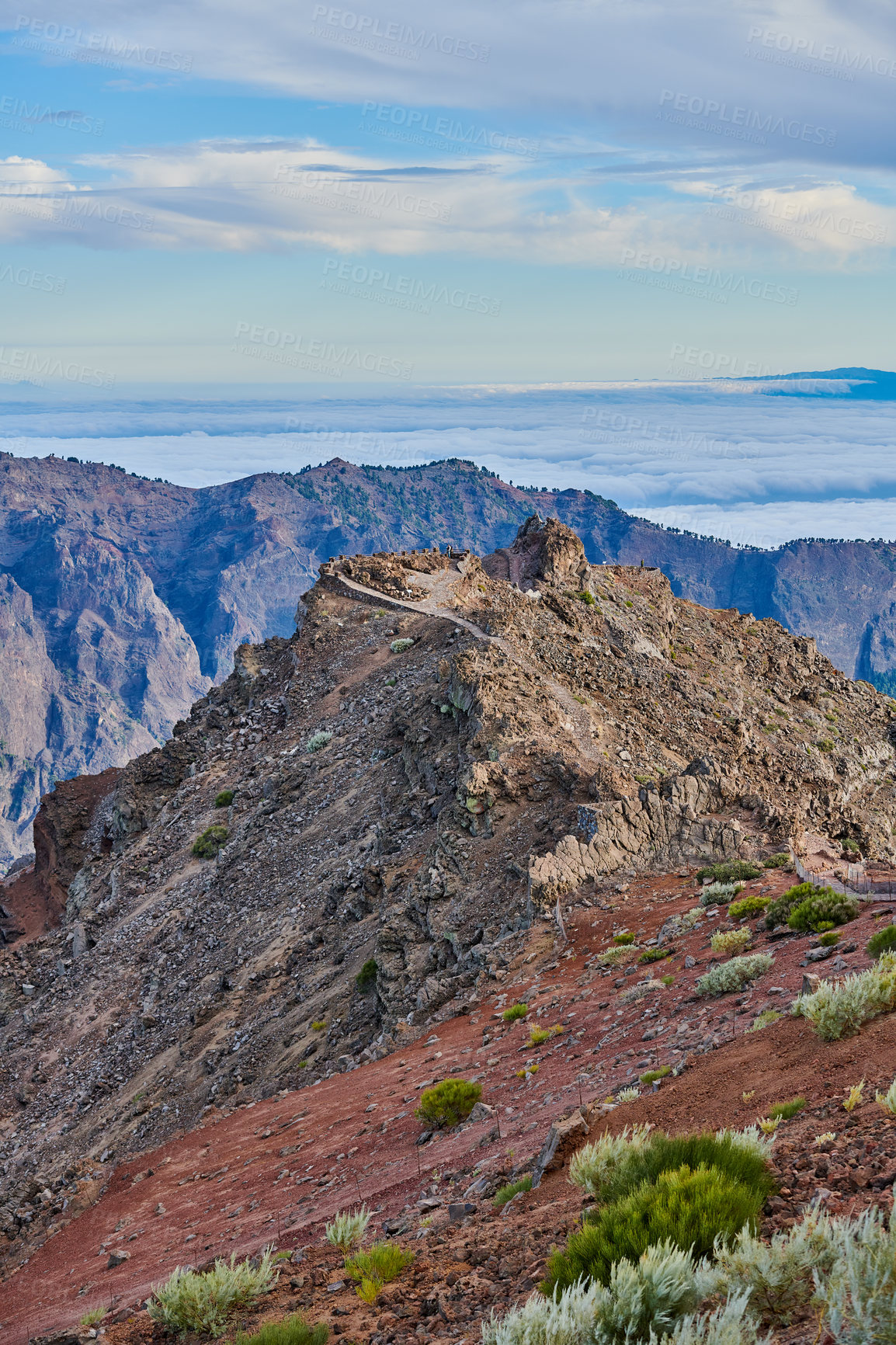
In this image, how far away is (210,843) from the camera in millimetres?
41812

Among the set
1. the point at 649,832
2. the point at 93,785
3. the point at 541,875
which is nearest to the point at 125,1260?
the point at 541,875

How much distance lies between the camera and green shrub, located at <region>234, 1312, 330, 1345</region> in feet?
26.6

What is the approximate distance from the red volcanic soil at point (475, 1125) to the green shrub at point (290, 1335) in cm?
24

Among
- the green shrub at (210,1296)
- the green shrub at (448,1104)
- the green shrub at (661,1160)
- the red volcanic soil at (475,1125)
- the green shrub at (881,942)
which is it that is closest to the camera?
the green shrub at (661,1160)

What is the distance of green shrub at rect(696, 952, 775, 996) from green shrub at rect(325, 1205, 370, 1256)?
6.14 m

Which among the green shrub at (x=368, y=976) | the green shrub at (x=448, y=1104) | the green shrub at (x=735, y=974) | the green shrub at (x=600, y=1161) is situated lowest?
the green shrub at (x=368, y=976)

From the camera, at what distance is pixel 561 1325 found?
5906 millimetres

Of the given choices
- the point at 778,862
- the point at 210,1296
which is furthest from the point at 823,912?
the point at 210,1296

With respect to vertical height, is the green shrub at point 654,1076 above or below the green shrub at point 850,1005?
below

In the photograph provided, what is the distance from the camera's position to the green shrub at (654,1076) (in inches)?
461

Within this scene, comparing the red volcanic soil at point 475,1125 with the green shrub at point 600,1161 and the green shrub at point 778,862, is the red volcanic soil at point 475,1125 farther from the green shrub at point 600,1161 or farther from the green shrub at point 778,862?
the green shrub at point 778,862

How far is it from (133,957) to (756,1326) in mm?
35273

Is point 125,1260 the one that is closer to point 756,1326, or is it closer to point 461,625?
point 756,1326

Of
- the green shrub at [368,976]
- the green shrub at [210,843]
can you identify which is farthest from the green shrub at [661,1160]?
the green shrub at [210,843]
